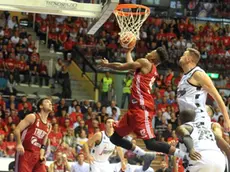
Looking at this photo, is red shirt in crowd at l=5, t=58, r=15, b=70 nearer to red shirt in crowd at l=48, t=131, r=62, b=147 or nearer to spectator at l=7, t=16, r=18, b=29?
spectator at l=7, t=16, r=18, b=29

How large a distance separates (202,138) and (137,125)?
257 cm

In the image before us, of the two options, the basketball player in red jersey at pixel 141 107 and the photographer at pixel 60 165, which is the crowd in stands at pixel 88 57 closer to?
the photographer at pixel 60 165

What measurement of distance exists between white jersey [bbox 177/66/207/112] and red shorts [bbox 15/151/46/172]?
3643 millimetres

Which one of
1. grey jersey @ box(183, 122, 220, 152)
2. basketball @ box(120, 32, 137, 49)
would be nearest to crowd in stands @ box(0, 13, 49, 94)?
basketball @ box(120, 32, 137, 49)

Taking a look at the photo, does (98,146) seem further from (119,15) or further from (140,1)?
(140,1)

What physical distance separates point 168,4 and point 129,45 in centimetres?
1863

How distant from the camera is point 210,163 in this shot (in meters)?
6.89

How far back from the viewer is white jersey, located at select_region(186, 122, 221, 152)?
23.1 ft

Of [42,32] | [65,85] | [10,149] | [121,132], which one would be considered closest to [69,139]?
[10,149]

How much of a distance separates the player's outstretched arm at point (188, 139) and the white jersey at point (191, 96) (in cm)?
56

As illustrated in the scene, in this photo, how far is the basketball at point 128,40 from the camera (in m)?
10.2

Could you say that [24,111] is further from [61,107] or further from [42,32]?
[42,32]

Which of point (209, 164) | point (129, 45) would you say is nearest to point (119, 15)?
point (129, 45)

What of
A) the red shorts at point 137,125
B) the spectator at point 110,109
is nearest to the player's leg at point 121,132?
the red shorts at point 137,125
